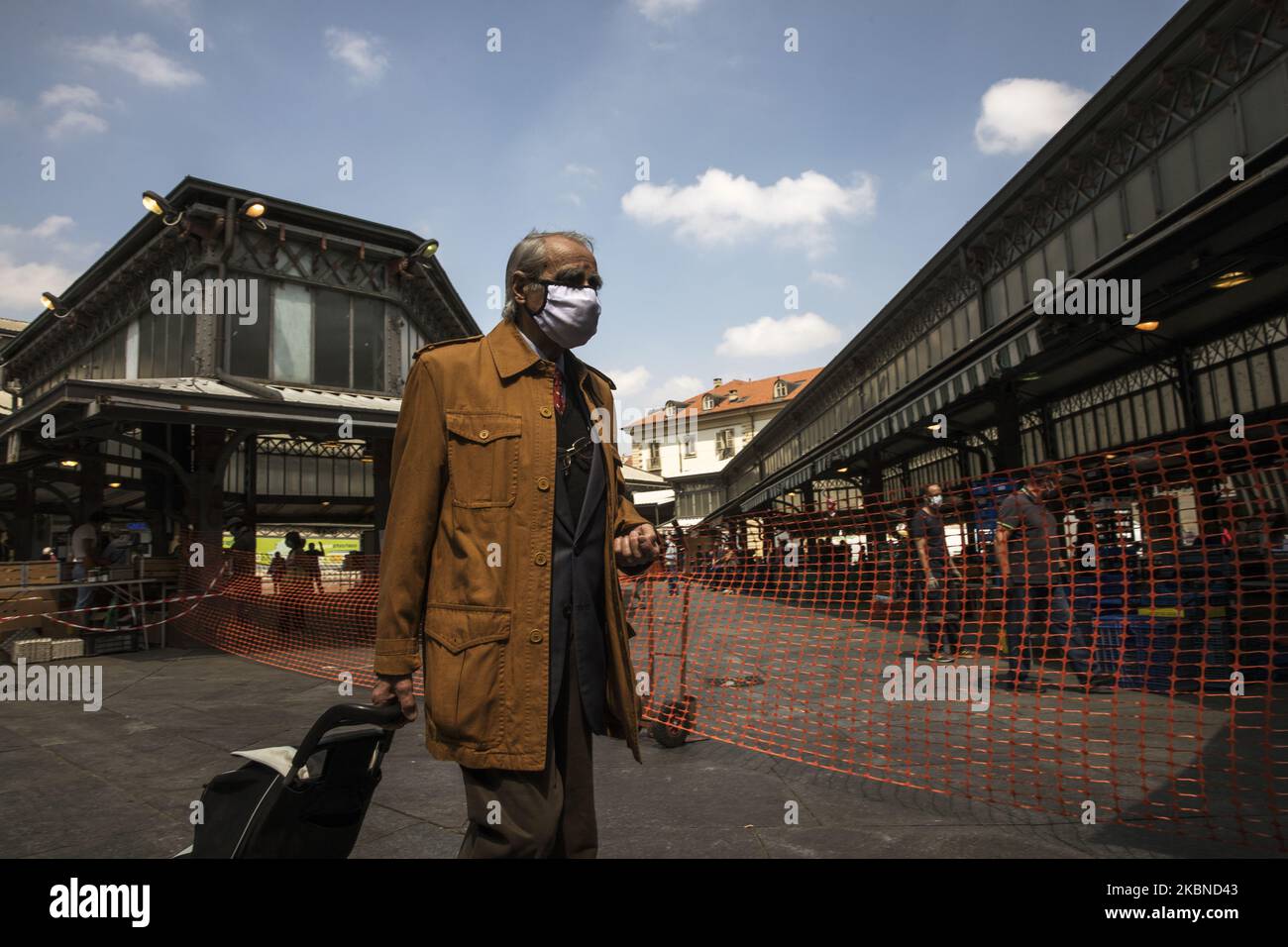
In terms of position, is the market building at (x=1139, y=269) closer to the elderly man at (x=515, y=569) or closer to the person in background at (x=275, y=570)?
the elderly man at (x=515, y=569)

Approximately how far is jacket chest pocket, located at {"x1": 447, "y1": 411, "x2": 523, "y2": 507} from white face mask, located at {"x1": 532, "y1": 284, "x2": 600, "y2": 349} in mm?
318

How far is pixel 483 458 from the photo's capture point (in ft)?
6.31

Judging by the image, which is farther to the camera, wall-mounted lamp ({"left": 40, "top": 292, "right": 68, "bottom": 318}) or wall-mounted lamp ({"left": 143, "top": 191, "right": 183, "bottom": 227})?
wall-mounted lamp ({"left": 40, "top": 292, "right": 68, "bottom": 318})

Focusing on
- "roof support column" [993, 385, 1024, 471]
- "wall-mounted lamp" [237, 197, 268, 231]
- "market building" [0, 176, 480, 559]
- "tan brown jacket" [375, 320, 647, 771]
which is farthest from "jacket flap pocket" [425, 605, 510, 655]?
"wall-mounted lamp" [237, 197, 268, 231]

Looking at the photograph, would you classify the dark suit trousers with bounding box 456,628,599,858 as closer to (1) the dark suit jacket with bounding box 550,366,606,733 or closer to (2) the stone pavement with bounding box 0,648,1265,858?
(1) the dark suit jacket with bounding box 550,366,606,733

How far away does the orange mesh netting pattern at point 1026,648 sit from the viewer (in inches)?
156

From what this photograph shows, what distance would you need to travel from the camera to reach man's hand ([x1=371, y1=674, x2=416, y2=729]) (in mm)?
1797

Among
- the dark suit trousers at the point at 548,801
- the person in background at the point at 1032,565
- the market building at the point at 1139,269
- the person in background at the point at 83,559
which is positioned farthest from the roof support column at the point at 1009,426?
the person in background at the point at 83,559

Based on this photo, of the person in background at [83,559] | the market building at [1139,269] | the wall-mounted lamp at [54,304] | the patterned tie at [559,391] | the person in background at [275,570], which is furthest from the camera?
the wall-mounted lamp at [54,304]

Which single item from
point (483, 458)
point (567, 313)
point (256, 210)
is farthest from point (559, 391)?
point (256, 210)

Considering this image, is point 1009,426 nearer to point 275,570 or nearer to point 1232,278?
point 1232,278

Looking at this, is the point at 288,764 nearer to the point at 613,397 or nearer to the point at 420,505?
the point at 420,505

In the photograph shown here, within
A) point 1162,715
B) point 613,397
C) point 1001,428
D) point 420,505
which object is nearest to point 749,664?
point 1162,715

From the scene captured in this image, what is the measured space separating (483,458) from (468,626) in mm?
427
